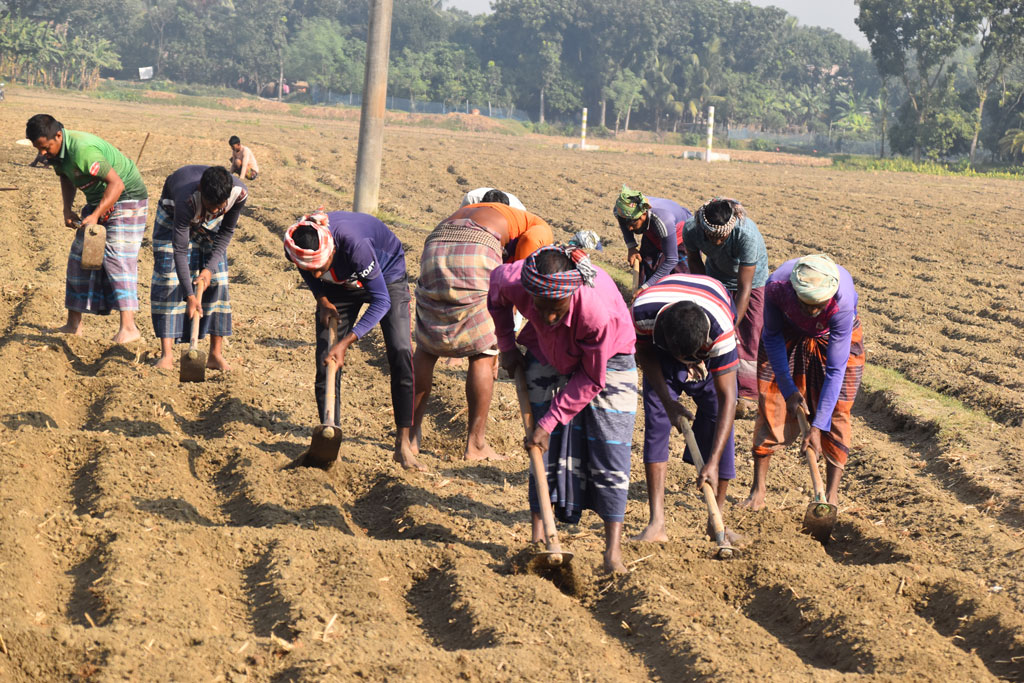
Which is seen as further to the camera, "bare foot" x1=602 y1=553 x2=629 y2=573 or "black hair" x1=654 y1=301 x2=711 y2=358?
"bare foot" x1=602 y1=553 x2=629 y2=573

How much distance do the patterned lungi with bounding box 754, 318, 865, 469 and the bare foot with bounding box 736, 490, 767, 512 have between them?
11.0 inches

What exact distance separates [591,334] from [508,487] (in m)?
1.78

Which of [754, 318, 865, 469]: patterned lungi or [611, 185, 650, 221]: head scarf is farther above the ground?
[611, 185, 650, 221]: head scarf

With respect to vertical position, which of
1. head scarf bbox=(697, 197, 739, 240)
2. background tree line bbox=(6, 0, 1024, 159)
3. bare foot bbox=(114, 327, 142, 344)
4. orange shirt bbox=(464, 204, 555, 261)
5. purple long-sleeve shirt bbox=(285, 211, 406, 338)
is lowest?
bare foot bbox=(114, 327, 142, 344)

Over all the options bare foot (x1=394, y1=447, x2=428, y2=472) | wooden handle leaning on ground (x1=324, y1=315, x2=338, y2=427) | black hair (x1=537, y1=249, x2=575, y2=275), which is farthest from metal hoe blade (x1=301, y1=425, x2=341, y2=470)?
black hair (x1=537, y1=249, x2=575, y2=275)

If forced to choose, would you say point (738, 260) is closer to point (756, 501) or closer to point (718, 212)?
point (718, 212)

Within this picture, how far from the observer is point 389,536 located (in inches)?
187

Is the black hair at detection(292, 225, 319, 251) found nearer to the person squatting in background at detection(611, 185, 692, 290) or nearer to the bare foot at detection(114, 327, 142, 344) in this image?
the person squatting in background at detection(611, 185, 692, 290)

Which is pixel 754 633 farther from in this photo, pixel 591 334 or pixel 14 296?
pixel 14 296

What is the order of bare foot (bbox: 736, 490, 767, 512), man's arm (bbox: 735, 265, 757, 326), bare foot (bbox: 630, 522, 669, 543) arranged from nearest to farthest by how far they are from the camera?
bare foot (bbox: 630, 522, 669, 543), bare foot (bbox: 736, 490, 767, 512), man's arm (bbox: 735, 265, 757, 326)

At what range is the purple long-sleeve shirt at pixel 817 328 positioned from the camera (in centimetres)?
457

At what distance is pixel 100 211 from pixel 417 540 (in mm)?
3372

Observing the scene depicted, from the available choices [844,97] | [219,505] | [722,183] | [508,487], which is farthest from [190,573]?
[844,97]

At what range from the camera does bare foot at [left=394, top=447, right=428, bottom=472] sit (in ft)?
17.7
